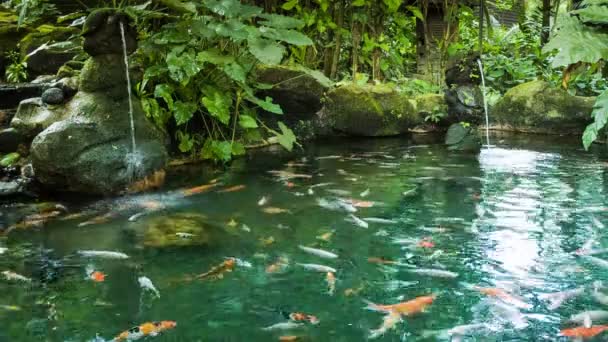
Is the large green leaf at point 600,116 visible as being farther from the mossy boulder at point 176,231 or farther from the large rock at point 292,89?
the large rock at point 292,89

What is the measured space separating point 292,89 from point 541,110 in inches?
184

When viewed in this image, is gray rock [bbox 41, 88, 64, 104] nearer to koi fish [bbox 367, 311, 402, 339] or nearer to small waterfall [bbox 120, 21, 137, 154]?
small waterfall [bbox 120, 21, 137, 154]

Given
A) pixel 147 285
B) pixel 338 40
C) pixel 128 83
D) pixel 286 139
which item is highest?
pixel 338 40

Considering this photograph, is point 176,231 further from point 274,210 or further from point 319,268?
point 319,268

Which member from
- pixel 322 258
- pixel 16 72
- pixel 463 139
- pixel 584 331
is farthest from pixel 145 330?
pixel 463 139

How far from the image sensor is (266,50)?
6340mm

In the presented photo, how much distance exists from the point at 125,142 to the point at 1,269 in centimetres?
246

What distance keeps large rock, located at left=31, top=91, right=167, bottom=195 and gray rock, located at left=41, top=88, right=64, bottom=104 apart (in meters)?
0.14

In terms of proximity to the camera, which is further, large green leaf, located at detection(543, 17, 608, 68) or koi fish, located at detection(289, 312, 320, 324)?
koi fish, located at detection(289, 312, 320, 324)

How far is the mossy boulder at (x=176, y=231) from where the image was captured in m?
4.51

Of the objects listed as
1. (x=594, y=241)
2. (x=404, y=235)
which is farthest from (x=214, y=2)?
(x=594, y=241)

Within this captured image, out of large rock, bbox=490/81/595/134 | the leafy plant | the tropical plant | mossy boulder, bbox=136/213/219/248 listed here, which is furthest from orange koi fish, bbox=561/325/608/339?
the leafy plant

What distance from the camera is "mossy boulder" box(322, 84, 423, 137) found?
1034cm

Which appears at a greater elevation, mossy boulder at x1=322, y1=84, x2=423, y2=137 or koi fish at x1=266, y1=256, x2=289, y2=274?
mossy boulder at x1=322, y1=84, x2=423, y2=137
